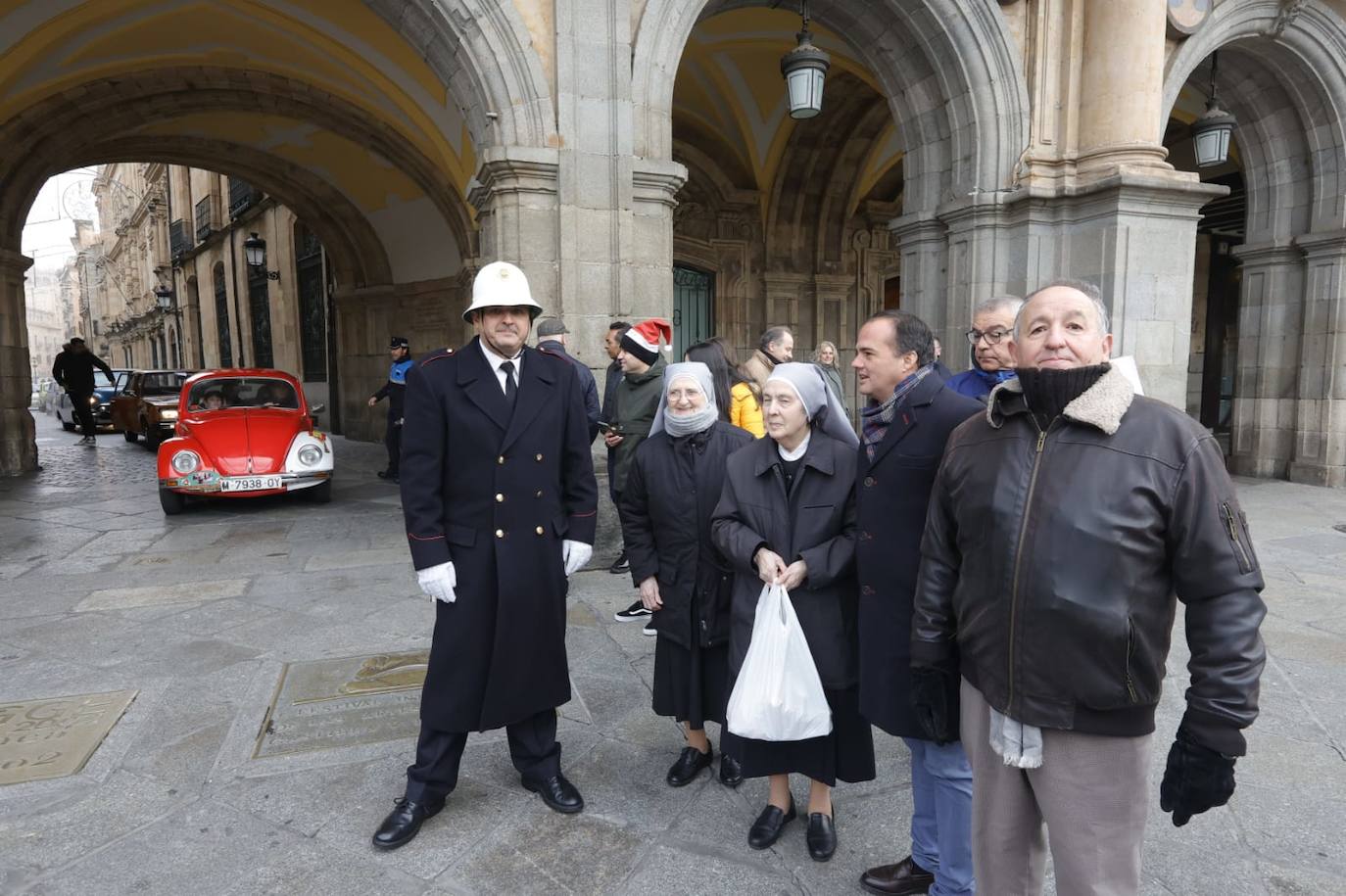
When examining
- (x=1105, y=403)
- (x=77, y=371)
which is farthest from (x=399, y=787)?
(x=77, y=371)

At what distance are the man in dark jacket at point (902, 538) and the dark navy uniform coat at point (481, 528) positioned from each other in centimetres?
110

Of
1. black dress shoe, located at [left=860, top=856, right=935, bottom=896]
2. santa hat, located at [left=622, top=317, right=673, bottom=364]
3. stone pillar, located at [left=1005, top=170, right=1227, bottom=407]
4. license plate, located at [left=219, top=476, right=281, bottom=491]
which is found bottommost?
black dress shoe, located at [left=860, top=856, right=935, bottom=896]

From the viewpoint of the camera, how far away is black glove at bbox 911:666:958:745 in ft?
6.11

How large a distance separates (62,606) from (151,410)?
32.9 ft

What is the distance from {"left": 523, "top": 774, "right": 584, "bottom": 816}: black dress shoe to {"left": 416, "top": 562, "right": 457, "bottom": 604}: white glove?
2.55 feet

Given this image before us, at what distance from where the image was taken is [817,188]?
1440 cm

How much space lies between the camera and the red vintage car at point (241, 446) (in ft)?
24.6

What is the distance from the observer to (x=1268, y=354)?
406 inches

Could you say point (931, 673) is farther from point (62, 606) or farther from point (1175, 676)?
point (62, 606)

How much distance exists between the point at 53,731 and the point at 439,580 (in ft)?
6.69

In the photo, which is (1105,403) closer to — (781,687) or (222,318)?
(781,687)

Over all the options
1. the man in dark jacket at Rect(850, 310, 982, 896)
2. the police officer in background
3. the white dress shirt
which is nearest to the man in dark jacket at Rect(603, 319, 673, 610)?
the white dress shirt

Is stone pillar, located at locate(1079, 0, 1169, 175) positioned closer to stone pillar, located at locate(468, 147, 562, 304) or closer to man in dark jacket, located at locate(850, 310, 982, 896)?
stone pillar, located at locate(468, 147, 562, 304)

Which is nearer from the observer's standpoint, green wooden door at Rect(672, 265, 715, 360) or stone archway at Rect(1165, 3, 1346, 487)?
→ stone archway at Rect(1165, 3, 1346, 487)
